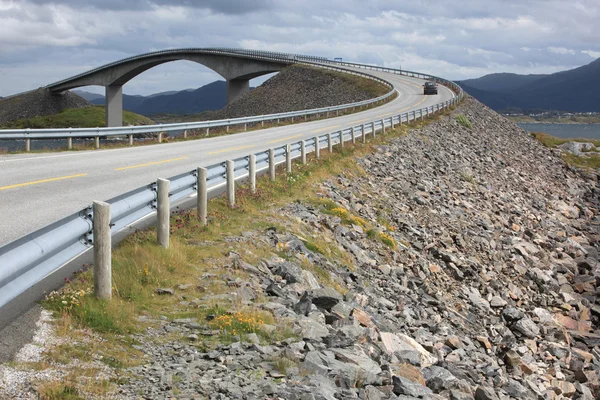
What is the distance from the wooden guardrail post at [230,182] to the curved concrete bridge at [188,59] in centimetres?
7370

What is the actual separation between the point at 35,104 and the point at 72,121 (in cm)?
2703

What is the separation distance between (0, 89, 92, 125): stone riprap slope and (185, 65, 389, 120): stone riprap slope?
5681cm

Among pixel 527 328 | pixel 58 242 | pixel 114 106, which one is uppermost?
pixel 58 242

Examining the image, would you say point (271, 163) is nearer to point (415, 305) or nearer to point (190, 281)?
point (415, 305)

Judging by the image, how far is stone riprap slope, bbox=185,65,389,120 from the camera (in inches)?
2643

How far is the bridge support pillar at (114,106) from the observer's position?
97.6 metres

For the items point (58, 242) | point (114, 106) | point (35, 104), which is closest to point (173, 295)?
point (58, 242)

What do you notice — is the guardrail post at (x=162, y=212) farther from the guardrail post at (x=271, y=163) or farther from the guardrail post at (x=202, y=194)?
the guardrail post at (x=271, y=163)

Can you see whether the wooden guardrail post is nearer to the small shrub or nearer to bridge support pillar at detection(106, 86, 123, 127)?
the small shrub

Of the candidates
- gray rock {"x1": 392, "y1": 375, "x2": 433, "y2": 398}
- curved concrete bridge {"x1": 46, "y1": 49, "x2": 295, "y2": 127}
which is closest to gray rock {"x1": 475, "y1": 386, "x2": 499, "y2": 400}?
gray rock {"x1": 392, "y1": 375, "x2": 433, "y2": 398}

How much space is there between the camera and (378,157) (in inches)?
1013

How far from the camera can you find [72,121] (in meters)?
96.6

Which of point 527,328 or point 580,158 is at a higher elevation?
point 527,328

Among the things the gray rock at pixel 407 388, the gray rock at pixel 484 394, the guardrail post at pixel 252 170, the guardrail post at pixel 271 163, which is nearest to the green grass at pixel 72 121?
the guardrail post at pixel 271 163
